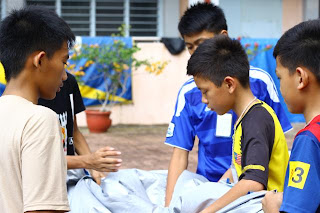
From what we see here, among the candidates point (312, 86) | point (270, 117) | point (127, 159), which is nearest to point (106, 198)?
point (270, 117)

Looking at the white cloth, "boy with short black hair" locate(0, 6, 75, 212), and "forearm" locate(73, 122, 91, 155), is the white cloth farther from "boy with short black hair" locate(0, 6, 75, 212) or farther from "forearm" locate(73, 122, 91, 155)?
"boy with short black hair" locate(0, 6, 75, 212)

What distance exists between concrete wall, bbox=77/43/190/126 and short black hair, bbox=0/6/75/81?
7758mm

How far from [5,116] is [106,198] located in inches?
39.1

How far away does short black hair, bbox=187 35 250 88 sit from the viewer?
2.27 m

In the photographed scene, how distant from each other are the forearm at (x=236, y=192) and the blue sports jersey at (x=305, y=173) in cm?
41

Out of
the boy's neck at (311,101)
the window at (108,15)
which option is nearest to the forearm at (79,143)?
the boy's neck at (311,101)

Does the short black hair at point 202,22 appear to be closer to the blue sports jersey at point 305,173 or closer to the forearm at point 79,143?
the forearm at point 79,143

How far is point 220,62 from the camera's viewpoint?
7.56 feet

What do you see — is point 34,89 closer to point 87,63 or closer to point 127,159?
point 127,159

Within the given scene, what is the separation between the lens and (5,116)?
153 centimetres

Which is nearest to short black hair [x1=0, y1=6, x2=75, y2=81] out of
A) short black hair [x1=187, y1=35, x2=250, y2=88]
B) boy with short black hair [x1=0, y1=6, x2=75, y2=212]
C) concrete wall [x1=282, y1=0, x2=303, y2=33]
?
boy with short black hair [x1=0, y1=6, x2=75, y2=212]

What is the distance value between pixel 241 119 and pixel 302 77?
0.53m

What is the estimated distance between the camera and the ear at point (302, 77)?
5.27 feet

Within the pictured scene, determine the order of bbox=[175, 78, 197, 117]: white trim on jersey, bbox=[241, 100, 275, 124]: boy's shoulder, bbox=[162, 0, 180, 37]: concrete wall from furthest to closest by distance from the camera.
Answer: bbox=[162, 0, 180, 37]: concrete wall
bbox=[175, 78, 197, 117]: white trim on jersey
bbox=[241, 100, 275, 124]: boy's shoulder
